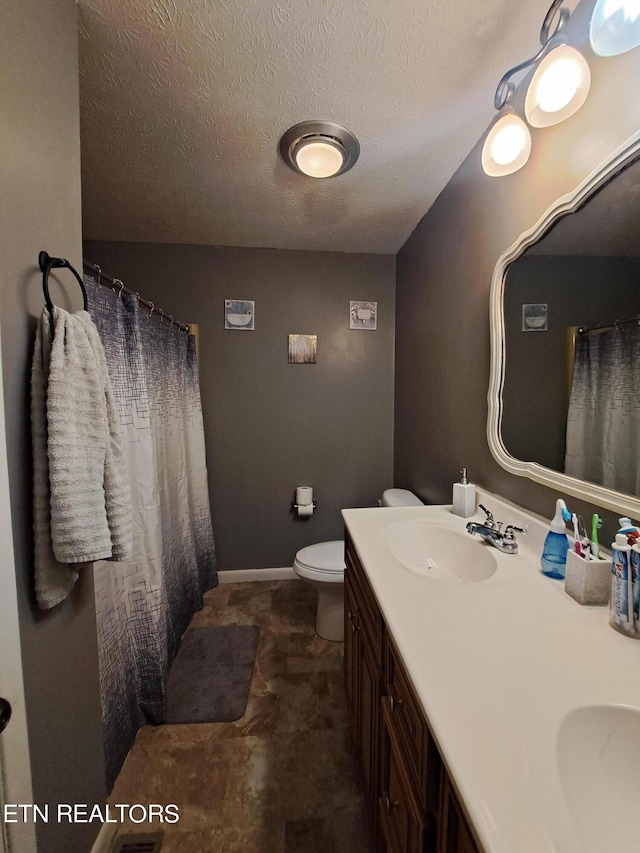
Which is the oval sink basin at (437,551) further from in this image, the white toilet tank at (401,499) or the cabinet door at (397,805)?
the white toilet tank at (401,499)

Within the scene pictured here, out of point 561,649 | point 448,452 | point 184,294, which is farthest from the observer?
point 184,294

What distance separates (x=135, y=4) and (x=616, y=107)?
1257 mm

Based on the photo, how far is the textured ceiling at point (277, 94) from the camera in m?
0.88

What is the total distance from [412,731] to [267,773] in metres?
0.92

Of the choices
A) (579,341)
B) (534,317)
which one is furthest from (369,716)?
(534,317)

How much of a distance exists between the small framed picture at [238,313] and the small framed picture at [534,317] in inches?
66.0

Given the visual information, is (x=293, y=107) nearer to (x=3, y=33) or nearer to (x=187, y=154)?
(x=187, y=154)

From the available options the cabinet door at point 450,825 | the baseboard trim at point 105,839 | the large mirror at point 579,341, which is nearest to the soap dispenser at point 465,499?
the large mirror at point 579,341

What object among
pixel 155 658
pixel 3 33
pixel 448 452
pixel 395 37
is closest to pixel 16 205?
pixel 3 33

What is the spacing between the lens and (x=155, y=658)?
1.33 meters

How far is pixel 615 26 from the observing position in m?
0.64

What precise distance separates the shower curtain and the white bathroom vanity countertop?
3.37ft

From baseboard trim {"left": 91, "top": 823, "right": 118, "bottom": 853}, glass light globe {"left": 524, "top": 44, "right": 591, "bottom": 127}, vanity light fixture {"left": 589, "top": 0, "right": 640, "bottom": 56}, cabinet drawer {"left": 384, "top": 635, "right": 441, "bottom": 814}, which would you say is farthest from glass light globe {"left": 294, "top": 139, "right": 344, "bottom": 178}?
baseboard trim {"left": 91, "top": 823, "right": 118, "bottom": 853}

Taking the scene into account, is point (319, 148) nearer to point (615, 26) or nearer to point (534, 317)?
point (615, 26)
